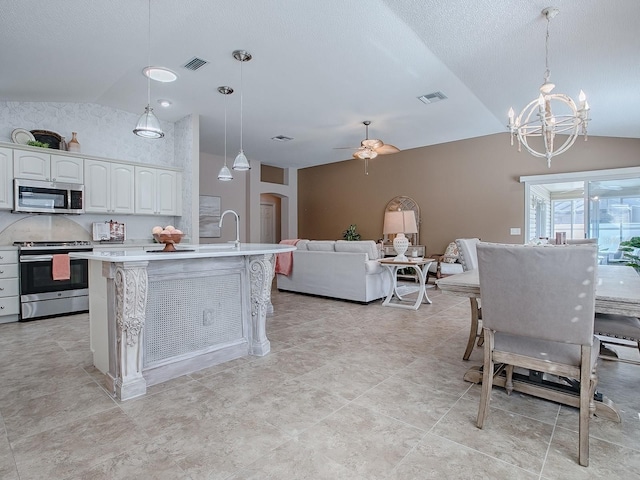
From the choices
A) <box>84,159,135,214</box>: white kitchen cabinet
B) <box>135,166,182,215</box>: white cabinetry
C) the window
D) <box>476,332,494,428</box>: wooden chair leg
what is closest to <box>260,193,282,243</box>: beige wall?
<box>135,166,182,215</box>: white cabinetry

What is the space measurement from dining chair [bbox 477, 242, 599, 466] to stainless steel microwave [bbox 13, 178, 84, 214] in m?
5.09

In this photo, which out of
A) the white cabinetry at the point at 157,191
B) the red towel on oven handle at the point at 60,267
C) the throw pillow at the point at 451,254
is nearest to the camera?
the red towel on oven handle at the point at 60,267

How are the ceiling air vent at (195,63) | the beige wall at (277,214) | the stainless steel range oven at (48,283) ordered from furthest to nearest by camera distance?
1. the beige wall at (277,214)
2. the stainless steel range oven at (48,283)
3. the ceiling air vent at (195,63)

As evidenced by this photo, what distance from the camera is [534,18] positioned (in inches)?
109

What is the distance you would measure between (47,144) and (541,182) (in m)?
7.76

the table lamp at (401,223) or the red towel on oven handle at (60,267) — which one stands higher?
the table lamp at (401,223)

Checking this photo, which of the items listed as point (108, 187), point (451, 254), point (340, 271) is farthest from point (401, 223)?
point (108, 187)

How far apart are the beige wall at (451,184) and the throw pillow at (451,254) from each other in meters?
0.38

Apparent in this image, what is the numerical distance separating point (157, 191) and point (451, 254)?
17.9 ft

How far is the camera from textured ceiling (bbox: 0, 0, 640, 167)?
2.82 m

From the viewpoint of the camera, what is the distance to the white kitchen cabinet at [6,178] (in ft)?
13.6

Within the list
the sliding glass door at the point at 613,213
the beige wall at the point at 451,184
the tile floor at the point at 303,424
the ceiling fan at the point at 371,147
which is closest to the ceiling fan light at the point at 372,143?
the ceiling fan at the point at 371,147

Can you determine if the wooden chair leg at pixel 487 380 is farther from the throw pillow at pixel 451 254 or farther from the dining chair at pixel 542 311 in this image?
the throw pillow at pixel 451 254

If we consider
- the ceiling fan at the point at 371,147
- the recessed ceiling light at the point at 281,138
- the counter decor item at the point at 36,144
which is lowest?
the counter decor item at the point at 36,144
